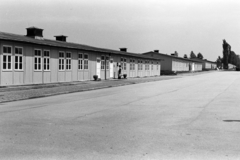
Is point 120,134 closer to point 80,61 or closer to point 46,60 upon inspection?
point 46,60

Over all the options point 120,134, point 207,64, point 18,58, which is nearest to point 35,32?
point 18,58

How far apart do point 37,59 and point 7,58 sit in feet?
10.5

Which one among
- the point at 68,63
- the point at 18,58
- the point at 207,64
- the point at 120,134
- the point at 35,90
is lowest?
the point at 120,134

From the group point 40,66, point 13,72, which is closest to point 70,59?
point 40,66

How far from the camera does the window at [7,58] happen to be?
2039 centimetres

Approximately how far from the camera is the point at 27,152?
5.06 meters

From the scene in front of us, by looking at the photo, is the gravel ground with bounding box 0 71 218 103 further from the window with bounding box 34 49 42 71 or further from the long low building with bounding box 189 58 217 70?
the long low building with bounding box 189 58 217 70

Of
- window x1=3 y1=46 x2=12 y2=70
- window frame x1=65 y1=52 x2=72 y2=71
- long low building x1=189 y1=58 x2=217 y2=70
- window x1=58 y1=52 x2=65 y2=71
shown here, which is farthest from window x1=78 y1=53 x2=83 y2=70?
long low building x1=189 y1=58 x2=217 y2=70

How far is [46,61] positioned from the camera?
2442cm

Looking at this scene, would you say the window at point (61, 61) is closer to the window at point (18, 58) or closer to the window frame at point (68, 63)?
the window frame at point (68, 63)

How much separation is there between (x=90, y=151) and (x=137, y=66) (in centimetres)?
3982

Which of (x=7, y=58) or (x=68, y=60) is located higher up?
(x=68, y=60)

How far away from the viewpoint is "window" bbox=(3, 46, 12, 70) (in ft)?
66.9

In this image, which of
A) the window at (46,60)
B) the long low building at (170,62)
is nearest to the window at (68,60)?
the window at (46,60)
